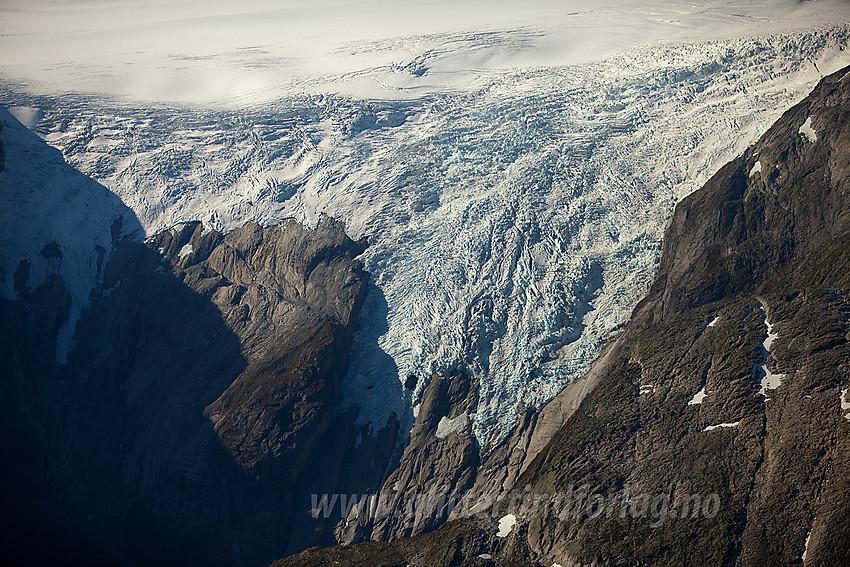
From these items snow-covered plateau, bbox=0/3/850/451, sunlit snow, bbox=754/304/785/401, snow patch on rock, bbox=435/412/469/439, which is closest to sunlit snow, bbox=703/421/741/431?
sunlit snow, bbox=754/304/785/401

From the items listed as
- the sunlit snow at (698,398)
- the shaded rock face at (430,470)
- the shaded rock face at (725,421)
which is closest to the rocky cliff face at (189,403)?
the shaded rock face at (430,470)

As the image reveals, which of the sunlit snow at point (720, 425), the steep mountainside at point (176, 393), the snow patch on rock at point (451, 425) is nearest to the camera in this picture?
the sunlit snow at point (720, 425)

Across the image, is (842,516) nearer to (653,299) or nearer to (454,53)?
(653,299)

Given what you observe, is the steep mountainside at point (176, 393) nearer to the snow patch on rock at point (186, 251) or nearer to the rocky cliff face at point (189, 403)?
the rocky cliff face at point (189, 403)

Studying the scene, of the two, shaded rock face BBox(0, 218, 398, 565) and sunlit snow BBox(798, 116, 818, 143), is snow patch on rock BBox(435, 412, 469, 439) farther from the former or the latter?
sunlit snow BBox(798, 116, 818, 143)

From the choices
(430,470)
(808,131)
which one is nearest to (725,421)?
(430,470)

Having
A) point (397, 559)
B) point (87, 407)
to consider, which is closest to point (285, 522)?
point (397, 559)
